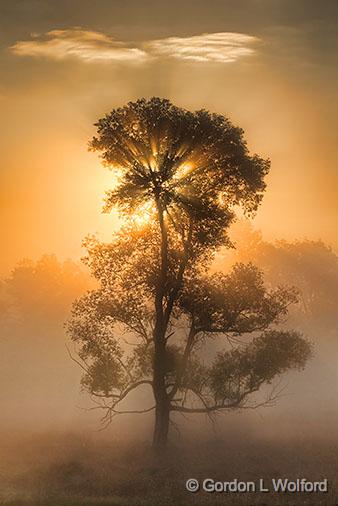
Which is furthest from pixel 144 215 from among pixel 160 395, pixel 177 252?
pixel 160 395

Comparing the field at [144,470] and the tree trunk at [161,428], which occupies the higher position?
the tree trunk at [161,428]

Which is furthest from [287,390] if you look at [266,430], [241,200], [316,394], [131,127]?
[131,127]

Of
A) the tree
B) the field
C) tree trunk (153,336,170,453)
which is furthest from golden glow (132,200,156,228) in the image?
the field

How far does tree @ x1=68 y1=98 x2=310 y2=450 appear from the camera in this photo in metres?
29.2

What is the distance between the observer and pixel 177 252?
1257 inches

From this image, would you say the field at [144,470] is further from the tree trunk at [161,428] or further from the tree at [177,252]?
the tree at [177,252]

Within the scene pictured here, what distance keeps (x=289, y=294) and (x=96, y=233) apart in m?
11.0

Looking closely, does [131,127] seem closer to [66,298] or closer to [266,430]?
[266,430]

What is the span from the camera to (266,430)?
43406mm

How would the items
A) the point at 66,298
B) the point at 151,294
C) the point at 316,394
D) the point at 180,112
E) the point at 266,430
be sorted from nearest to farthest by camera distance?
the point at 180,112 → the point at 151,294 → the point at 266,430 → the point at 316,394 → the point at 66,298
